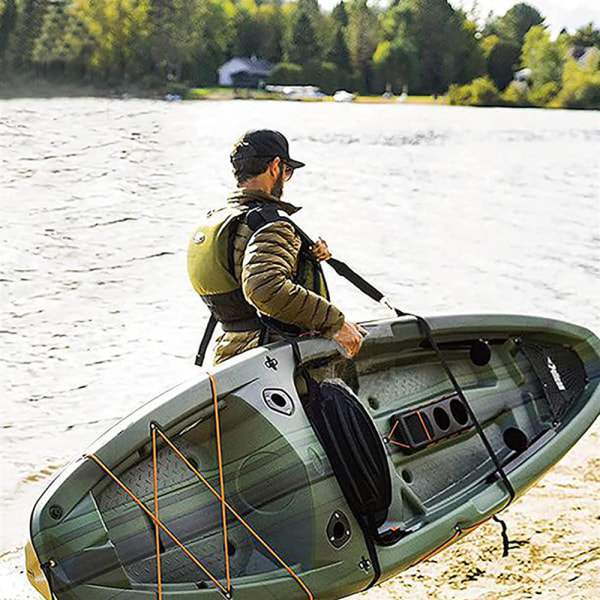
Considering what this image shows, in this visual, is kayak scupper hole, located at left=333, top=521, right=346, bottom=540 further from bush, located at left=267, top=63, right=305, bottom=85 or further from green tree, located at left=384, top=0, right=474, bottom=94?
green tree, located at left=384, top=0, right=474, bottom=94

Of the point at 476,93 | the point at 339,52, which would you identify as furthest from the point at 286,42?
the point at 476,93

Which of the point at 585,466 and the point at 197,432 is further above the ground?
the point at 197,432

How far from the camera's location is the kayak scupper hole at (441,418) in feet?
14.2

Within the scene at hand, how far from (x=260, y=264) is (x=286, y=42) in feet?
111

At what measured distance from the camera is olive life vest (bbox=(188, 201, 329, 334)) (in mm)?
3502

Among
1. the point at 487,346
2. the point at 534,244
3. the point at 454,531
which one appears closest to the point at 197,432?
the point at 454,531

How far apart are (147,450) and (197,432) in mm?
225

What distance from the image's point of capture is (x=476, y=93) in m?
46.2

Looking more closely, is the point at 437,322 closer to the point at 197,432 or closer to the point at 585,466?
the point at 197,432

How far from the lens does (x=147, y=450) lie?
131 inches

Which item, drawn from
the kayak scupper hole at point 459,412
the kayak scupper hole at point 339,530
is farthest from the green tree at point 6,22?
the kayak scupper hole at point 339,530

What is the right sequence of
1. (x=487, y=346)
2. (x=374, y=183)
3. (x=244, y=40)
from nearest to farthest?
(x=487, y=346)
(x=374, y=183)
(x=244, y=40)

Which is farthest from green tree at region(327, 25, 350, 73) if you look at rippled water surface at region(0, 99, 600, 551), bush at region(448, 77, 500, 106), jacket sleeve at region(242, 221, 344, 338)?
jacket sleeve at region(242, 221, 344, 338)

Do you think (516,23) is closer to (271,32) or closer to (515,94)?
(515,94)
